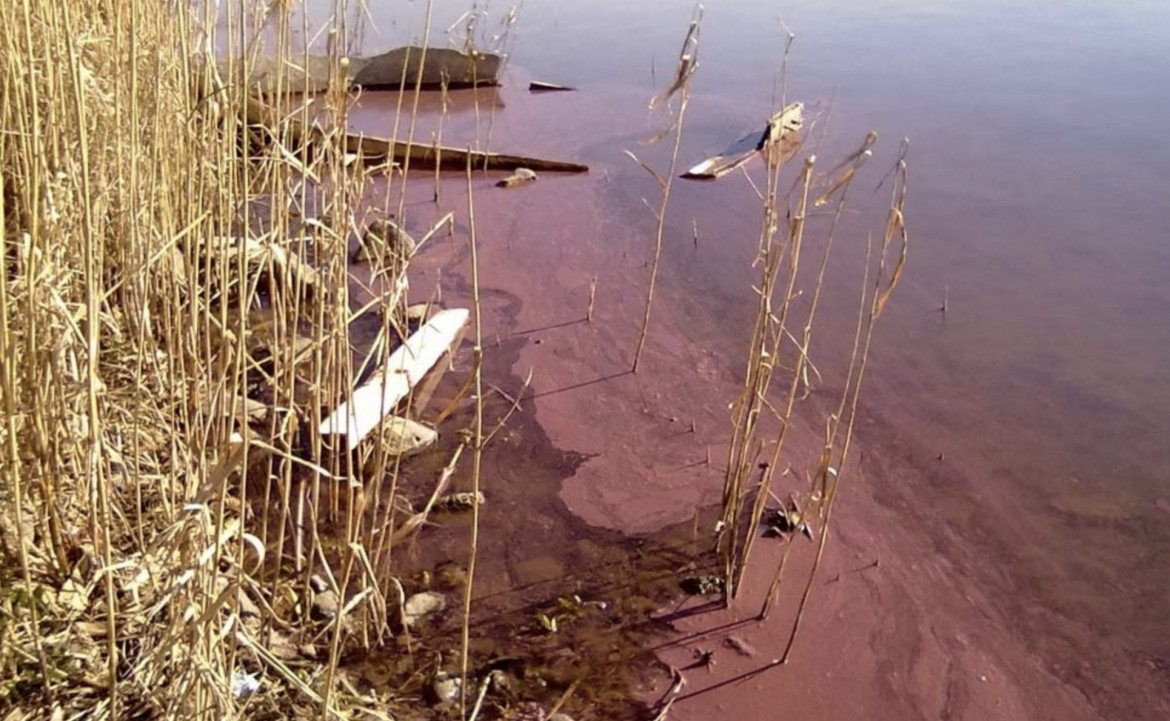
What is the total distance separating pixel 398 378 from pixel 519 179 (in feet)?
8.43

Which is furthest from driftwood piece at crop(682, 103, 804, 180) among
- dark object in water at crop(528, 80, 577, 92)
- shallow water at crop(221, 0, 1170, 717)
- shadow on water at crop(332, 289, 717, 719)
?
shadow on water at crop(332, 289, 717, 719)

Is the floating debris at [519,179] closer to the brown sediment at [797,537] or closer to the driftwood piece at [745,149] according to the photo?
the driftwood piece at [745,149]

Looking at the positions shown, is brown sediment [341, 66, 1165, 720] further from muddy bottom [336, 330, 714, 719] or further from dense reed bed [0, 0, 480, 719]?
dense reed bed [0, 0, 480, 719]

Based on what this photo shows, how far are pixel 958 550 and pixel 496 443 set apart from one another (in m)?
1.37

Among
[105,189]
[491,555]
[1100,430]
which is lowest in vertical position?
[491,555]

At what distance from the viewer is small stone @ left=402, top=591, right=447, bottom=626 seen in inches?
96.6

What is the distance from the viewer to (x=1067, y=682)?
2412 millimetres

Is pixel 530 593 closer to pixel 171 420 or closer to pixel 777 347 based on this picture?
pixel 777 347

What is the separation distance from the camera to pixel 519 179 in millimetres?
5465

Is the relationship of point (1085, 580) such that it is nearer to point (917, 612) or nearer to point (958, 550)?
point (958, 550)

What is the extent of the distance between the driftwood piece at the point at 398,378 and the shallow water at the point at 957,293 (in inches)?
11.4

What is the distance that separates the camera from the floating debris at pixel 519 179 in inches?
214

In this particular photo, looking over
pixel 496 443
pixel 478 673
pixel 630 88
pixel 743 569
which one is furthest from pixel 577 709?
pixel 630 88

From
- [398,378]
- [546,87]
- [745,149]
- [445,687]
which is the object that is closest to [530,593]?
[445,687]
